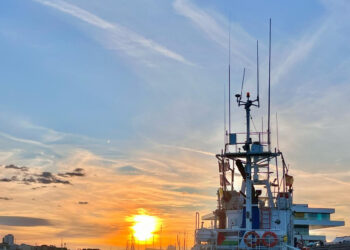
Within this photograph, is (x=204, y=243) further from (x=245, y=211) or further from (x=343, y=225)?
(x=343, y=225)

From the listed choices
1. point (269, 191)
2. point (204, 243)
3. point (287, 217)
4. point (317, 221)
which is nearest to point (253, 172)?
point (269, 191)

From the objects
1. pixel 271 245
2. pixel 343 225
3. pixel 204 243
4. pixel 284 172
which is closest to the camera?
pixel 271 245

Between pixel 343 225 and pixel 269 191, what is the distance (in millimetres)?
73205

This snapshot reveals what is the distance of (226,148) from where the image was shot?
40000 mm

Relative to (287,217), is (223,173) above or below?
above

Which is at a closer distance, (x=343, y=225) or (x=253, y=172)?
(x=253, y=172)

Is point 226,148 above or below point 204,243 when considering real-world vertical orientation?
above

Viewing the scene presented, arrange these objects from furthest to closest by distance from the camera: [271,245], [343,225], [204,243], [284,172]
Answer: [343,225] < [284,172] < [204,243] < [271,245]

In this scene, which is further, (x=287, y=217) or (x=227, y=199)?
(x=227, y=199)

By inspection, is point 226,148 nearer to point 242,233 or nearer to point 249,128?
point 249,128

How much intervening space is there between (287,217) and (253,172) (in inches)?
172

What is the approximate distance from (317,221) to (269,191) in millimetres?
71078

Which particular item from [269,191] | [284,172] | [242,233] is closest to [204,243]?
[242,233]

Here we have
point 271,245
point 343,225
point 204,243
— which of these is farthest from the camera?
point 343,225
